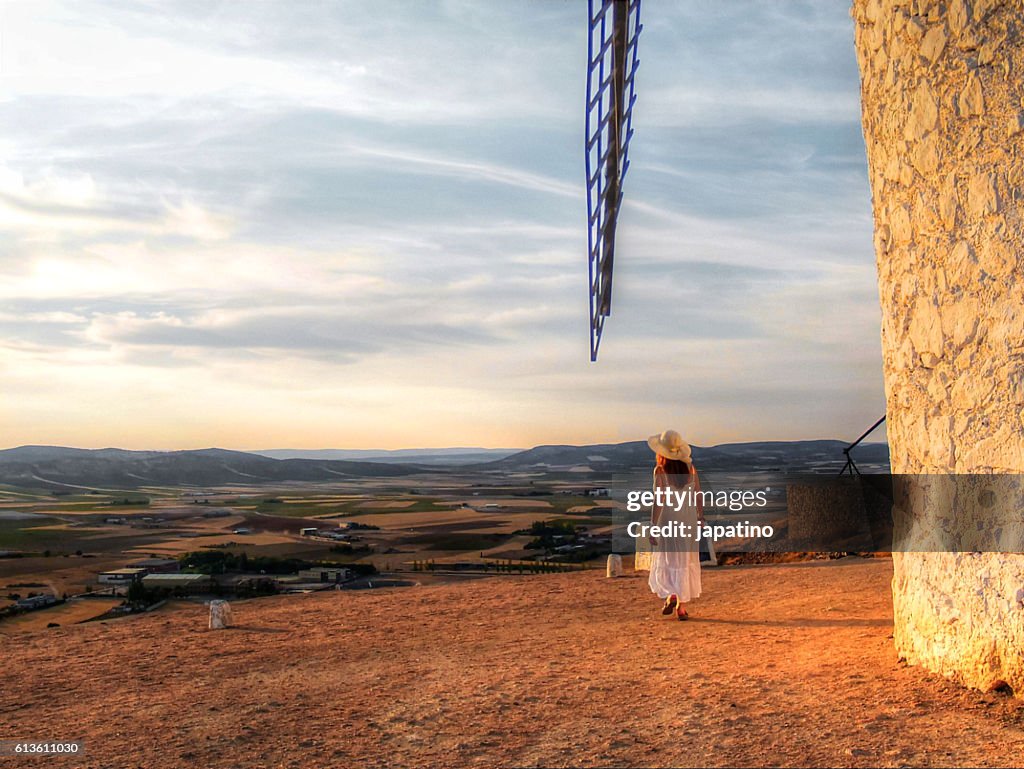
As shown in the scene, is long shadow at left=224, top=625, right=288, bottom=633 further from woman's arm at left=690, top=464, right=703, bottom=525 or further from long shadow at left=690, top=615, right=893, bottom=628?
woman's arm at left=690, top=464, right=703, bottom=525

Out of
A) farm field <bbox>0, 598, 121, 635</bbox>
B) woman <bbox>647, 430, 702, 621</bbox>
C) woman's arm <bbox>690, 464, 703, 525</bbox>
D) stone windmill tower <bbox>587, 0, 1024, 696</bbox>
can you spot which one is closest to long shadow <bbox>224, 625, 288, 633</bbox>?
farm field <bbox>0, 598, 121, 635</bbox>

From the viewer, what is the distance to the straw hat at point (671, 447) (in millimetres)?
7395

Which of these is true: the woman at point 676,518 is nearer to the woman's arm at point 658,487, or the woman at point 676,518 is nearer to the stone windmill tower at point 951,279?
the woman's arm at point 658,487

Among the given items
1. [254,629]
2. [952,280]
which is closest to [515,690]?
[952,280]

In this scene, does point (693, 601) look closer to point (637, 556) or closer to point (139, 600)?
point (637, 556)

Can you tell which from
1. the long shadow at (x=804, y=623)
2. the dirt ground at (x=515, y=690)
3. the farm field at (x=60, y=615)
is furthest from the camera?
the farm field at (x=60, y=615)

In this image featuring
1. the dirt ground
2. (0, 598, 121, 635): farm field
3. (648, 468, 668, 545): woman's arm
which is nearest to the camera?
the dirt ground

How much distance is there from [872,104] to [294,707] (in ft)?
17.8

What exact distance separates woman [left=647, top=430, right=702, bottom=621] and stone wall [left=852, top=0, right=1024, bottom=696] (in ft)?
7.03

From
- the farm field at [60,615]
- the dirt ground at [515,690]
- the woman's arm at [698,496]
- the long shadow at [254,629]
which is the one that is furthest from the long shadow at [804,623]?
the farm field at [60,615]

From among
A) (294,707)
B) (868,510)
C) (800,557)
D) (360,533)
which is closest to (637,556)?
(800,557)

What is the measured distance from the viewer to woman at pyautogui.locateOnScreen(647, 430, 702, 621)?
739cm

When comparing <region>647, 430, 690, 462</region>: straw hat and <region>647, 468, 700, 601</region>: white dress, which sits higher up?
<region>647, 430, 690, 462</region>: straw hat

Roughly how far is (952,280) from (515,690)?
3580 millimetres
